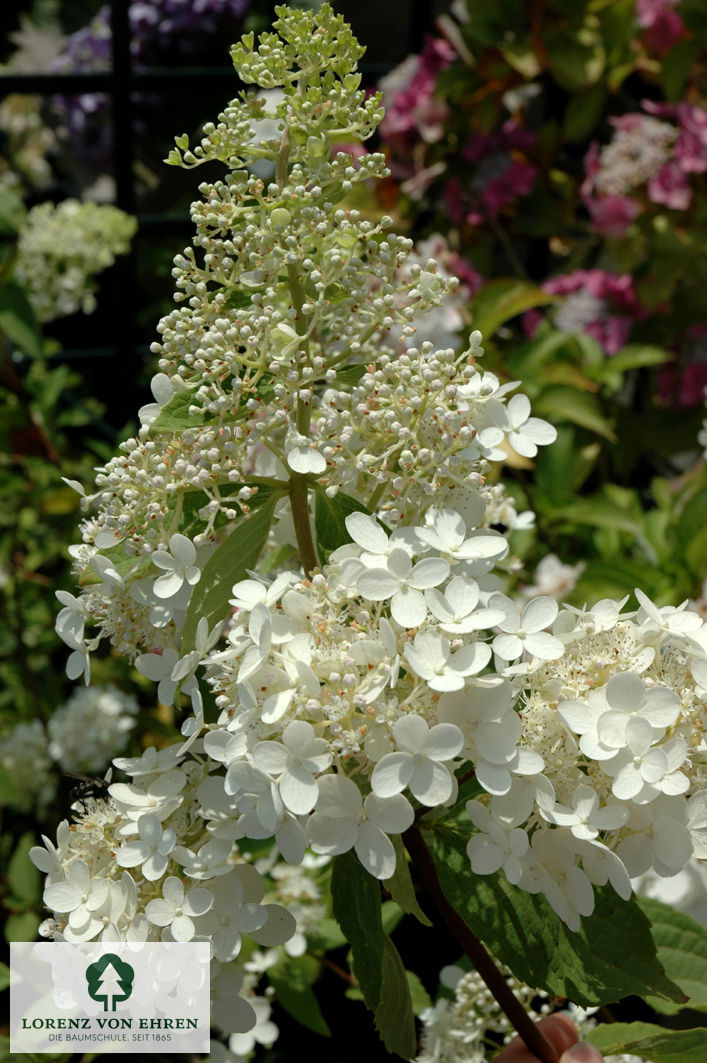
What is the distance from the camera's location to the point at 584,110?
2354 millimetres

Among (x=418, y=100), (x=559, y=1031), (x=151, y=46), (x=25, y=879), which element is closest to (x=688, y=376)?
(x=418, y=100)

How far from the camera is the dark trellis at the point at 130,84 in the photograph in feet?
7.57

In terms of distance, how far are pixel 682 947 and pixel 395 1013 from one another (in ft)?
1.27

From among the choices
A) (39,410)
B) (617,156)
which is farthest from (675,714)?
(617,156)

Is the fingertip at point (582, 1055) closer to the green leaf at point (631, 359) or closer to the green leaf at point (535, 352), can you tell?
the green leaf at point (535, 352)

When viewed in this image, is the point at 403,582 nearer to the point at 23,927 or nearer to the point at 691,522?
the point at 23,927

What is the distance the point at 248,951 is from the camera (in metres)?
1.07

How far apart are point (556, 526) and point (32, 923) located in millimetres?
1058

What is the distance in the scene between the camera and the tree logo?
62cm

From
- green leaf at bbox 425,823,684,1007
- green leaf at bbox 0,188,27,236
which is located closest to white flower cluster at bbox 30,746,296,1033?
green leaf at bbox 425,823,684,1007

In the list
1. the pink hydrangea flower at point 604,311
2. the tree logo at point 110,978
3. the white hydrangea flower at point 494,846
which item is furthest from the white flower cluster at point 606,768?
the pink hydrangea flower at point 604,311

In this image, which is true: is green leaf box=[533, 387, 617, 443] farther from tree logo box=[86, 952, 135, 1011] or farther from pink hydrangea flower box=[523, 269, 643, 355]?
tree logo box=[86, 952, 135, 1011]

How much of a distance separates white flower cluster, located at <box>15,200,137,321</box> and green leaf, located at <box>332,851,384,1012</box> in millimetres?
1609

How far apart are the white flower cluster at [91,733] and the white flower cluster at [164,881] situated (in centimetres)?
102
